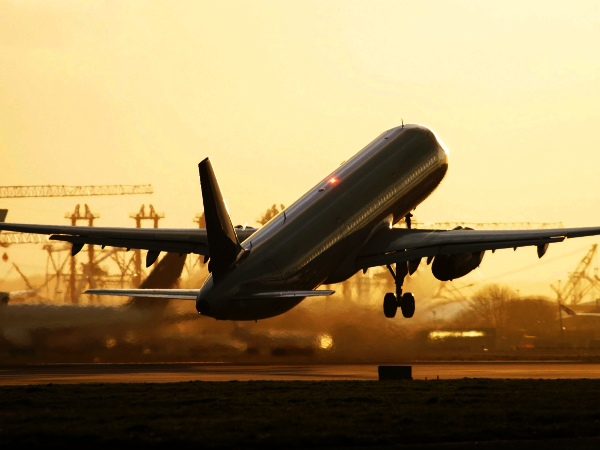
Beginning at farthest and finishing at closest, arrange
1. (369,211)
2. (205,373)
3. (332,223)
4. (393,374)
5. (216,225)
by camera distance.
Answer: (205,373) → (393,374) → (369,211) → (332,223) → (216,225)

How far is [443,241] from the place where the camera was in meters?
44.6

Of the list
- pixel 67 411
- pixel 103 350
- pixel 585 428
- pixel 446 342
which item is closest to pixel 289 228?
Answer: pixel 67 411

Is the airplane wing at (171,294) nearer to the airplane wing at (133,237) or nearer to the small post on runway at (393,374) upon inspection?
the airplane wing at (133,237)

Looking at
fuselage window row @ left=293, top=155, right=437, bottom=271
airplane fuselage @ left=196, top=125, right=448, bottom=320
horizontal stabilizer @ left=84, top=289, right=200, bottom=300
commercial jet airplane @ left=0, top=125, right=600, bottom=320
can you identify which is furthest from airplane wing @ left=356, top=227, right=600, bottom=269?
horizontal stabilizer @ left=84, top=289, right=200, bottom=300

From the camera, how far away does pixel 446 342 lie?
95500mm

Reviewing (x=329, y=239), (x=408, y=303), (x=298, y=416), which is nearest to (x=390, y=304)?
(x=408, y=303)

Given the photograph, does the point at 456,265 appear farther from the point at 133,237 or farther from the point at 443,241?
the point at 133,237

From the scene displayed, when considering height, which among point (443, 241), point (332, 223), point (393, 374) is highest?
point (332, 223)

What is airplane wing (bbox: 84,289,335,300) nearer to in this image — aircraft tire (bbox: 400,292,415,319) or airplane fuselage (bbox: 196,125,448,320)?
airplane fuselage (bbox: 196,125,448,320)

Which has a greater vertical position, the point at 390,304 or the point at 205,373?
the point at 390,304

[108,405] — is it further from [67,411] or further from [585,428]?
[585,428]

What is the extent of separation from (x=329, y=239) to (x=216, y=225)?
7964 millimetres

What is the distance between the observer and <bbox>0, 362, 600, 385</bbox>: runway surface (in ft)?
180

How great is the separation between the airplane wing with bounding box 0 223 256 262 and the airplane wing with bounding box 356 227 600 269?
7.65m
